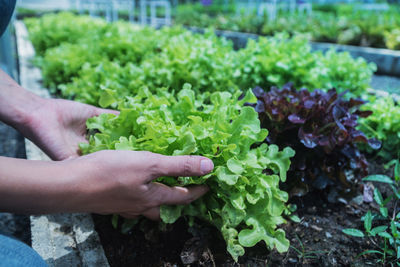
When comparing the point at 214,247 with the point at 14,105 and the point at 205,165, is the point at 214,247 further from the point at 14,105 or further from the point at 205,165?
the point at 14,105

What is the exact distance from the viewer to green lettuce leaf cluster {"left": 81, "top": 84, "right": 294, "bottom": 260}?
1455 millimetres

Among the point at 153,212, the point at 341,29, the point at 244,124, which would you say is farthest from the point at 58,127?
the point at 341,29

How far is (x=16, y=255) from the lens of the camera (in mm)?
1017

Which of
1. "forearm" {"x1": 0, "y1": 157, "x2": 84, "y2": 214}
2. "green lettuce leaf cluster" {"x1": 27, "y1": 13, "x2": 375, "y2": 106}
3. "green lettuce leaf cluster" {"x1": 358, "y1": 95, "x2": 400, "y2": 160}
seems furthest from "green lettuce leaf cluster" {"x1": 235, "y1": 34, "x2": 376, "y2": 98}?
"forearm" {"x1": 0, "y1": 157, "x2": 84, "y2": 214}

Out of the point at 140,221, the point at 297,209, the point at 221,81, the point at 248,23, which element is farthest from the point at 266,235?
the point at 248,23

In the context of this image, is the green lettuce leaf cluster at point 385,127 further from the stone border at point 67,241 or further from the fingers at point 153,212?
the stone border at point 67,241

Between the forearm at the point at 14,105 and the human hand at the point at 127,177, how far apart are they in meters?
0.78

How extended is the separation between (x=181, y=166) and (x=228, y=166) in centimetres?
20

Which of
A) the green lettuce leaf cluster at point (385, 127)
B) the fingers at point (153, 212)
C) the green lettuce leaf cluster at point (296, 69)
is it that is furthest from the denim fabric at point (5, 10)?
the green lettuce leaf cluster at point (385, 127)

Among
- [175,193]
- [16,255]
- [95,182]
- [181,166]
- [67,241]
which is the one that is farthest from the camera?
[67,241]

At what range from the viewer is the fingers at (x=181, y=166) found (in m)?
1.31

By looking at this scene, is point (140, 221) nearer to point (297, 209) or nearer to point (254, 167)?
point (254, 167)

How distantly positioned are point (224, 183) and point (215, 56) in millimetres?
1654

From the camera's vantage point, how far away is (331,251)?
1.67m
